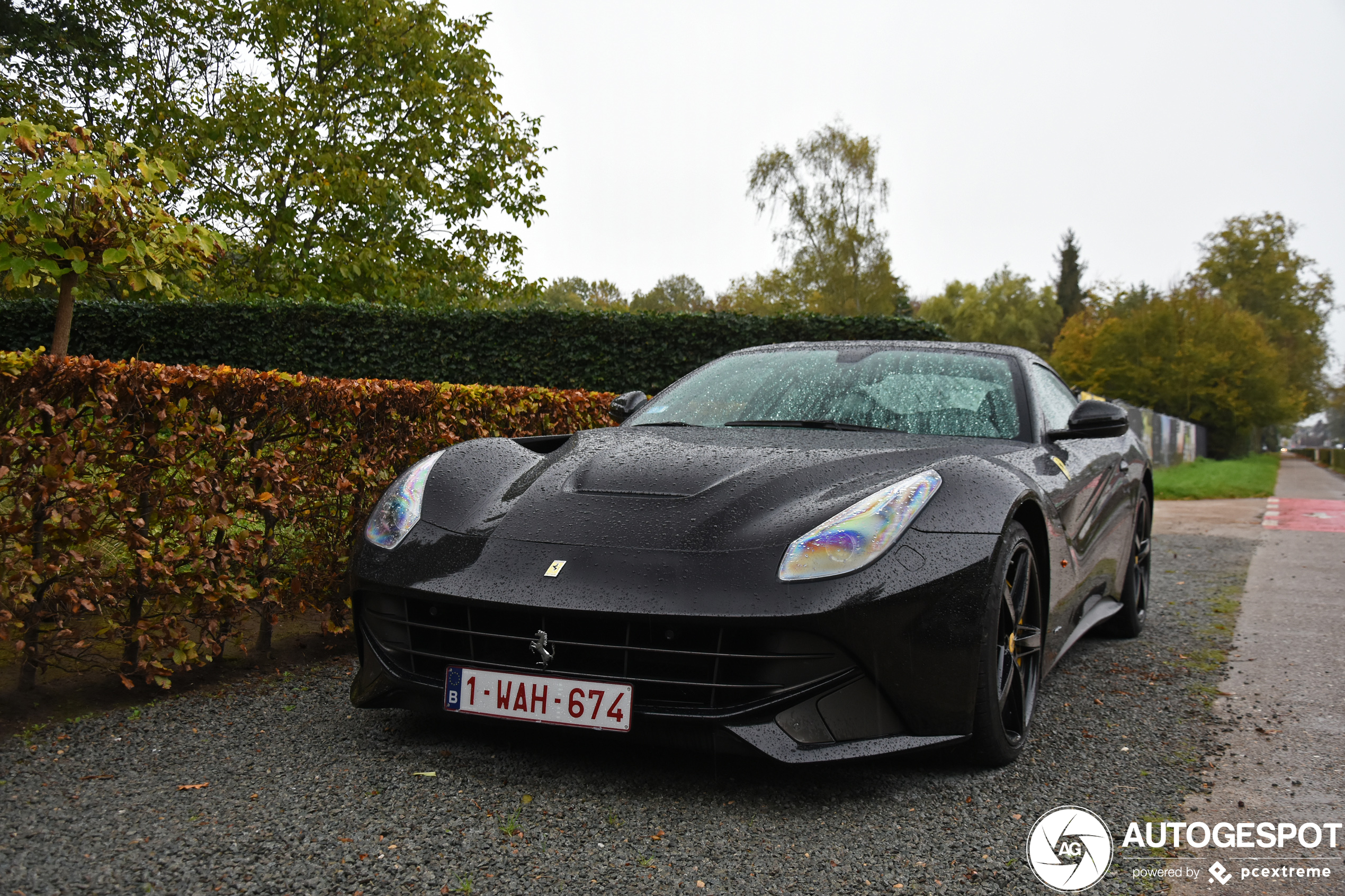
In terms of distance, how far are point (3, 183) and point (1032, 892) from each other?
6.62 metres

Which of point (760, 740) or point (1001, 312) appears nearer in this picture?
point (760, 740)

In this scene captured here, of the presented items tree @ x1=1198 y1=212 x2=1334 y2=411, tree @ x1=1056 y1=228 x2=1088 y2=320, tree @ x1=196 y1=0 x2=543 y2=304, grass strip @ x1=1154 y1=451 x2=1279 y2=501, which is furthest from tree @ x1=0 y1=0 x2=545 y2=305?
tree @ x1=1056 y1=228 x2=1088 y2=320

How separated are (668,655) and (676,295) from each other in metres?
96.6

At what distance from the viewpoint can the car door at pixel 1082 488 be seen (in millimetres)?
3658

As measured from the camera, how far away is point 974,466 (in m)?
3.00

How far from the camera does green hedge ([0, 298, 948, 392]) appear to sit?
13.3m

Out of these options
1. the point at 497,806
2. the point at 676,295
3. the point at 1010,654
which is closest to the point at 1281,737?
the point at 1010,654

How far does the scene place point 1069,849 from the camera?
2.43m

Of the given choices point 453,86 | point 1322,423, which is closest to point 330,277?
point 453,86

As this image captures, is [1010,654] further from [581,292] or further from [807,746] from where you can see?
[581,292]

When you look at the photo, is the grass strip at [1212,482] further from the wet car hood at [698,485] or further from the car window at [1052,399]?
the wet car hood at [698,485]

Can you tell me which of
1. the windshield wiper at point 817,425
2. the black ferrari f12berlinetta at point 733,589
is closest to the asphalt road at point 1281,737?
the black ferrari f12berlinetta at point 733,589

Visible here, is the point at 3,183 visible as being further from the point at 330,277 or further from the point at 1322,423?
the point at 1322,423

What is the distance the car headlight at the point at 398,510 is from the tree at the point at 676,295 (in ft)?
269
